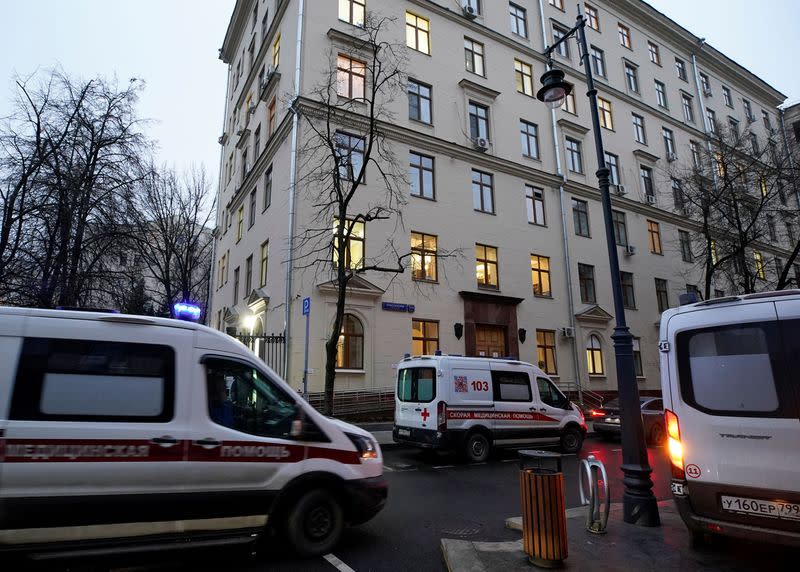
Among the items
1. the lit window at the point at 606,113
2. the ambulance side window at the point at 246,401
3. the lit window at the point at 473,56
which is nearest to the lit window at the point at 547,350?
the lit window at the point at 473,56

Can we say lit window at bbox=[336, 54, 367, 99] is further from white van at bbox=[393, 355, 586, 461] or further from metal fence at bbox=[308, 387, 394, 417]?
white van at bbox=[393, 355, 586, 461]

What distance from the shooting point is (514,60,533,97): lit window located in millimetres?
25562

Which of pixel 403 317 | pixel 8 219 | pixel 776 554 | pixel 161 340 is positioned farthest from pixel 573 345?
pixel 8 219

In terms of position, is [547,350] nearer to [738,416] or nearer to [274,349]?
[274,349]

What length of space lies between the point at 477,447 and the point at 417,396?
5.96 feet

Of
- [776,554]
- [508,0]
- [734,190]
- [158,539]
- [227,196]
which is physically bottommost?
[776,554]

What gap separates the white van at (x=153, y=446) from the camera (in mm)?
3943

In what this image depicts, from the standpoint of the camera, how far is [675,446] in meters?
4.89

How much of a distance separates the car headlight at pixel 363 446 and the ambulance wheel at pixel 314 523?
0.55 metres

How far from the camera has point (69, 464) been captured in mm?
4004

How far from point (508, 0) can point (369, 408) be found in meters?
23.7

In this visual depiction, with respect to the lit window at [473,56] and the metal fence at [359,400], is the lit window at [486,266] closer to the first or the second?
the metal fence at [359,400]

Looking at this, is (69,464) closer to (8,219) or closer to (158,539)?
(158,539)

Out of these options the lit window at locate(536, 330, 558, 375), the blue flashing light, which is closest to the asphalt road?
the blue flashing light
